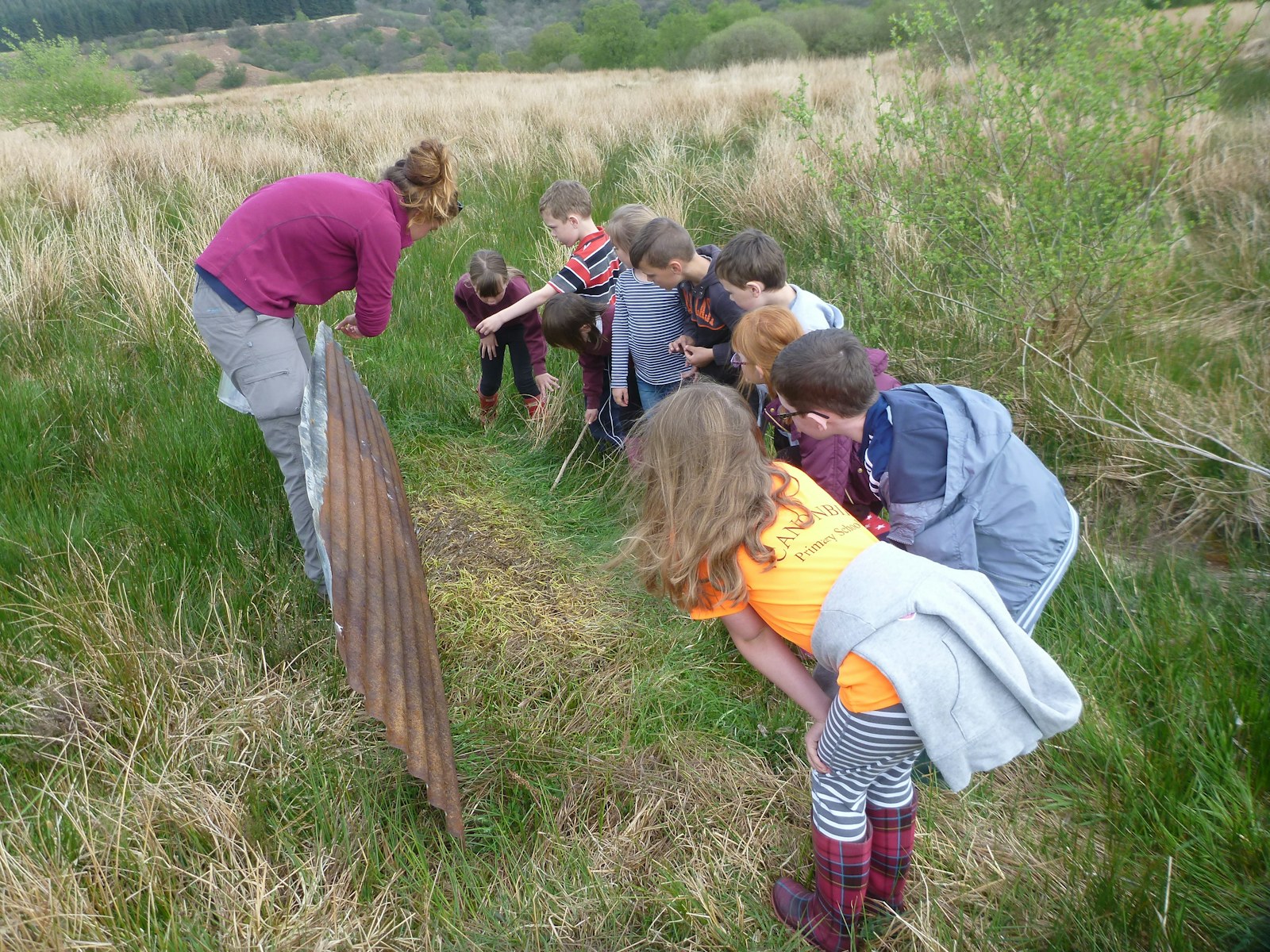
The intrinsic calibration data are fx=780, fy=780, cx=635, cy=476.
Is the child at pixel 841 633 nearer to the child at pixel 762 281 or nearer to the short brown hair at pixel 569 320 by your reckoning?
the child at pixel 762 281

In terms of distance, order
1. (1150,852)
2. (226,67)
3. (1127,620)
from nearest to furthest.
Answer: (1150,852) < (1127,620) < (226,67)

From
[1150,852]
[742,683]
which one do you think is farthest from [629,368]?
[1150,852]

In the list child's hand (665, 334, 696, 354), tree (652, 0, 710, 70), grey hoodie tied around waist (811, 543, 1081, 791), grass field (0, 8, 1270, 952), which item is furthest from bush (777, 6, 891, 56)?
grey hoodie tied around waist (811, 543, 1081, 791)

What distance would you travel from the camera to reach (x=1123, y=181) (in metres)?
3.84

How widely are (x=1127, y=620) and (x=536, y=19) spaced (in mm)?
87837

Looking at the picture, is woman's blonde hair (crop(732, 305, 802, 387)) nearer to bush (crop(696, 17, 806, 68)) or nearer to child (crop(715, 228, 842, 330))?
child (crop(715, 228, 842, 330))

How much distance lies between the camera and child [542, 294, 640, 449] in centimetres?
388

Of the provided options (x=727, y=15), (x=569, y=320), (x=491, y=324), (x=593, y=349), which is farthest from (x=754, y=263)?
(x=727, y=15)

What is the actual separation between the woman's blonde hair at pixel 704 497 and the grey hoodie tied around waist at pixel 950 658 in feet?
0.73

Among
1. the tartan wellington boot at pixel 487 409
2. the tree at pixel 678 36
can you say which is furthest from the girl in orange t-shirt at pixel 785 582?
the tree at pixel 678 36

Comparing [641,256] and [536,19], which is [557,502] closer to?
[641,256]

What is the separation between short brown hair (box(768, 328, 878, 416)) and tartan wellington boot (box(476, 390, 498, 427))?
2.80m

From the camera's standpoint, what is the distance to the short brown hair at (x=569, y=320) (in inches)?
152

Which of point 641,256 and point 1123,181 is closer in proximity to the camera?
point 641,256
